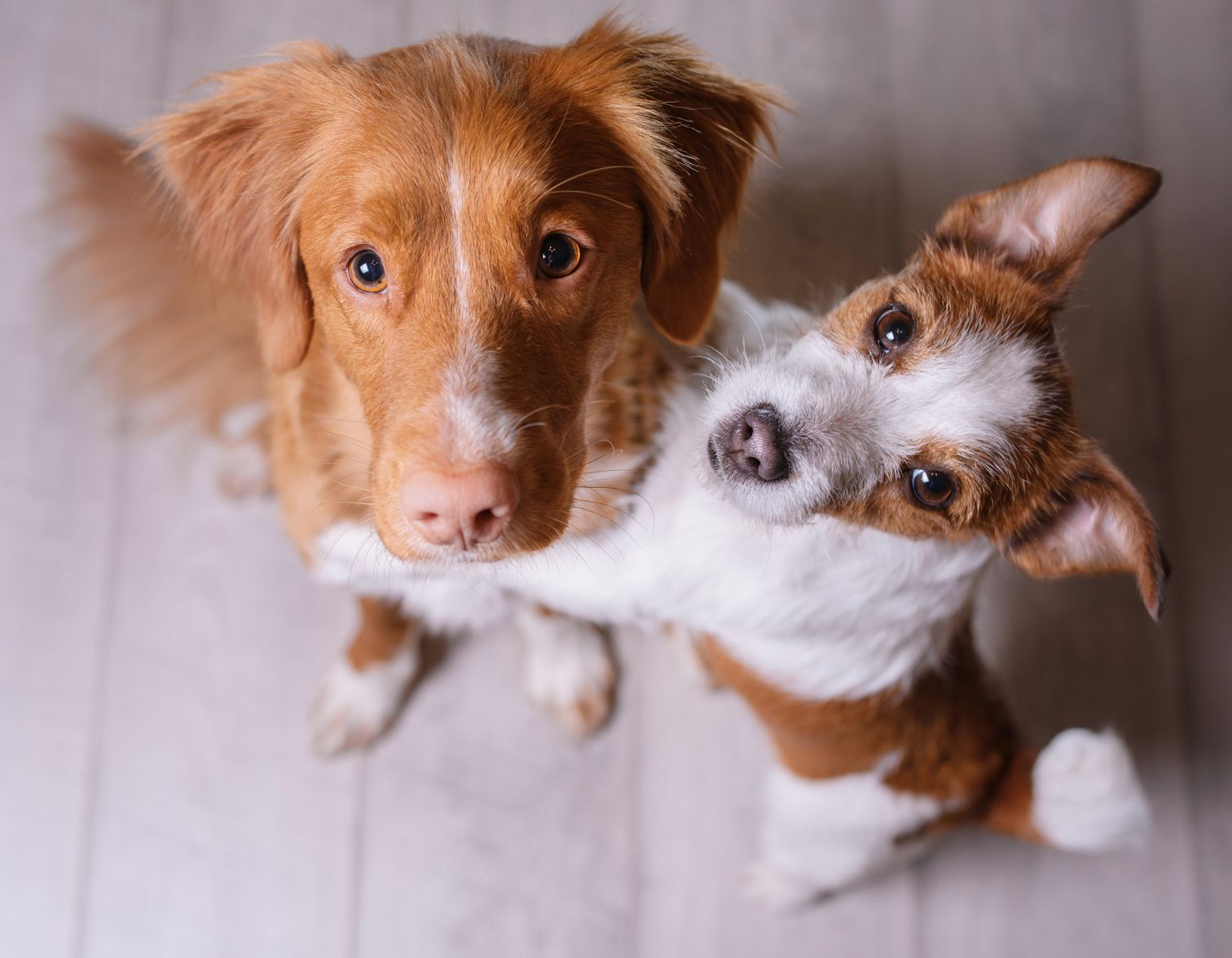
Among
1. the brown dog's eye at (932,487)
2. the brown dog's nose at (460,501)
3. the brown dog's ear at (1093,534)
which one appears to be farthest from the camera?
the brown dog's eye at (932,487)

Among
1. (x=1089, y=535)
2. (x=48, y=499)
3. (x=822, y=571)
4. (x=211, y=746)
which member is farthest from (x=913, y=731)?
(x=48, y=499)

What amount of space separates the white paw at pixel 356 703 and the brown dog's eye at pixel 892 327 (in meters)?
1.43

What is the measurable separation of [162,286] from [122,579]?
2.52 feet

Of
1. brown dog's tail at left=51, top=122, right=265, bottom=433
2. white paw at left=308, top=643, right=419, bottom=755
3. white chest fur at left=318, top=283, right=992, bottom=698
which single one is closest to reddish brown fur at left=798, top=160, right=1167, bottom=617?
white chest fur at left=318, top=283, right=992, bottom=698

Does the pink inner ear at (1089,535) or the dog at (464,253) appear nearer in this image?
the dog at (464,253)

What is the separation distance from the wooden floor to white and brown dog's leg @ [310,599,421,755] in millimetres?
79

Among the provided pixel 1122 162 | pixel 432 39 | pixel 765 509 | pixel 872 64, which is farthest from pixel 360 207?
pixel 872 64

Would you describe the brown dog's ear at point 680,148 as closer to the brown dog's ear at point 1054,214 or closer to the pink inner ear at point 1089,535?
the brown dog's ear at point 1054,214

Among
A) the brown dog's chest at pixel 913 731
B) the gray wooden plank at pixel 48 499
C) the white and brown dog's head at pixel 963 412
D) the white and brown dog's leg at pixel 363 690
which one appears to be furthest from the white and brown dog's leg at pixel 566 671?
the gray wooden plank at pixel 48 499

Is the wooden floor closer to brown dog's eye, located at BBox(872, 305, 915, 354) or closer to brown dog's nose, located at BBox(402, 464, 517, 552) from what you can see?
brown dog's eye, located at BBox(872, 305, 915, 354)

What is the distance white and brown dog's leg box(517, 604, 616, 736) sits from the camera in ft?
8.12

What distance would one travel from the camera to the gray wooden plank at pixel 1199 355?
2.56 m

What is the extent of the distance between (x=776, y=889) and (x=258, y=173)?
197 centimetres

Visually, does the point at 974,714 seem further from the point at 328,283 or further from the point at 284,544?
the point at 284,544
